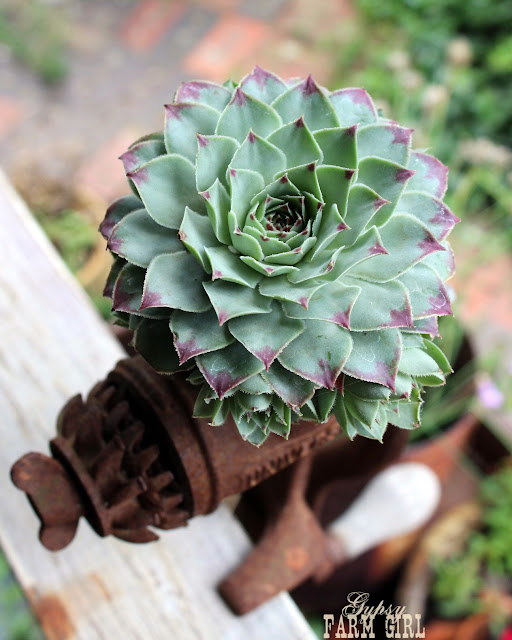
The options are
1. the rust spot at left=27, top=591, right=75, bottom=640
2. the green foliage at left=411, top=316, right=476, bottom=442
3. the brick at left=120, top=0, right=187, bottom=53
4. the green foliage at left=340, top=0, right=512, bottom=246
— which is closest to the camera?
the rust spot at left=27, top=591, right=75, bottom=640

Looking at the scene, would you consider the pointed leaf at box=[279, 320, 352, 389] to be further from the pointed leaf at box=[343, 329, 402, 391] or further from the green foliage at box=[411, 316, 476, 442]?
the green foliage at box=[411, 316, 476, 442]

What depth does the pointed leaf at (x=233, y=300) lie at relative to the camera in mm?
421

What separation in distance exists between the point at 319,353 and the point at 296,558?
0.98 ft

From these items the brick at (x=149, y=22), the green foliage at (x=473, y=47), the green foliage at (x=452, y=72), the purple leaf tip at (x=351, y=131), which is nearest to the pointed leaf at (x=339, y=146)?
the purple leaf tip at (x=351, y=131)

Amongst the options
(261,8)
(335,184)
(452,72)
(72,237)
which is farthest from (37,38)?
(335,184)

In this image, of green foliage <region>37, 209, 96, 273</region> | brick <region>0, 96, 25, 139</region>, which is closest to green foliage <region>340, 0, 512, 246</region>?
green foliage <region>37, 209, 96, 273</region>

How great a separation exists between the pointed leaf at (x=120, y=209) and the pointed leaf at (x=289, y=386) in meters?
0.16

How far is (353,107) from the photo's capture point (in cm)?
50

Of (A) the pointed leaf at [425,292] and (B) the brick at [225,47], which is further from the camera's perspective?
(B) the brick at [225,47]

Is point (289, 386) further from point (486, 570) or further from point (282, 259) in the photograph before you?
point (486, 570)

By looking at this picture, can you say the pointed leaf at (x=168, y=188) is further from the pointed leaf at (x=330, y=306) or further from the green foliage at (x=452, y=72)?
the green foliage at (x=452, y=72)

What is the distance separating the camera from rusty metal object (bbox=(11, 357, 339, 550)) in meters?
0.52

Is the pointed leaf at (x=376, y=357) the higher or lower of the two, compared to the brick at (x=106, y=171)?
lower

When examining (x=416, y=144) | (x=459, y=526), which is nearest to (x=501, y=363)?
(x=459, y=526)
